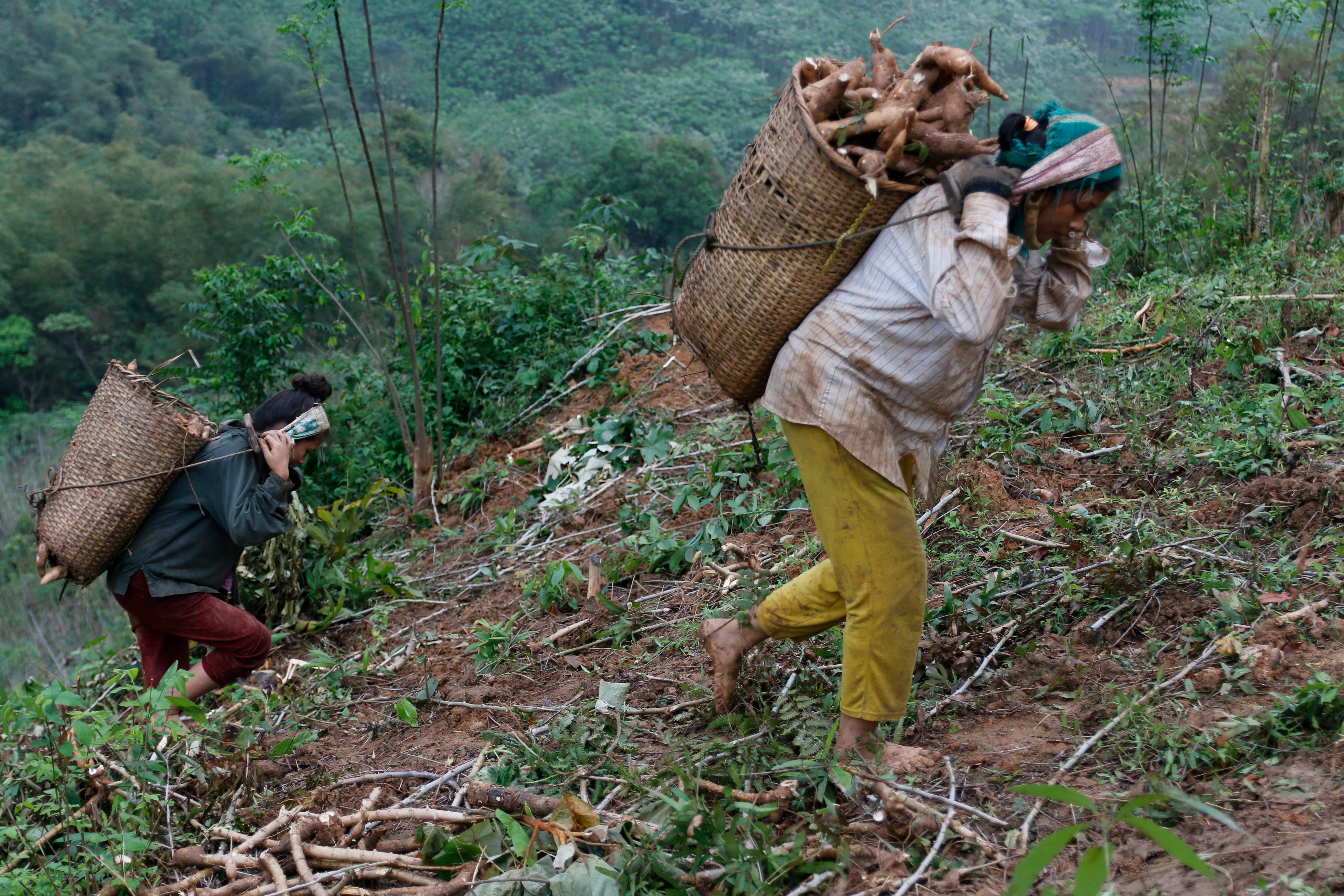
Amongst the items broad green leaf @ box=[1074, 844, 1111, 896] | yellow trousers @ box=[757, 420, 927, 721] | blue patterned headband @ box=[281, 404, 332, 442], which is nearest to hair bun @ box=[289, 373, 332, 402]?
blue patterned headband @ box=[281, 404, 332, 442]

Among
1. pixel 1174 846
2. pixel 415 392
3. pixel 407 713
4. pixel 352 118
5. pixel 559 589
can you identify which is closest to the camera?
pixel 1174 846

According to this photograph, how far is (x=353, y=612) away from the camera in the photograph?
14.8 ft

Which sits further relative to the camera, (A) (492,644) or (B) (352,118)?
(B) (352,118)

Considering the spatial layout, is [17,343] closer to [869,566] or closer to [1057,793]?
[869,566]

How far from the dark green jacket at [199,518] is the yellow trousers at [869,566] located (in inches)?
80.1

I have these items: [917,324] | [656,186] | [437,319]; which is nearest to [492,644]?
[917,324]

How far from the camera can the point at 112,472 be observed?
3.29 m

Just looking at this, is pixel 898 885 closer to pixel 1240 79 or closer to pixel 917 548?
pixel 917 548

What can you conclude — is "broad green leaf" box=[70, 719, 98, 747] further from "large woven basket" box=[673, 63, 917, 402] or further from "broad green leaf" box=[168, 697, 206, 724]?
"large woven basket" box=[673, 63, 917, 402]

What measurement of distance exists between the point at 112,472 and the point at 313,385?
0.74 metres

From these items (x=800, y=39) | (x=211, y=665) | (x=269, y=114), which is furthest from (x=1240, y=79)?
(x=269, y=114)

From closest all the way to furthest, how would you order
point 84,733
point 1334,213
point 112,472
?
point 84,733 < point 112,472 < point 1334,213

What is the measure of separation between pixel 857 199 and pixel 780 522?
7.00 ft

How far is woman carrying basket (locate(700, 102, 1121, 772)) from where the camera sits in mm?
1937
